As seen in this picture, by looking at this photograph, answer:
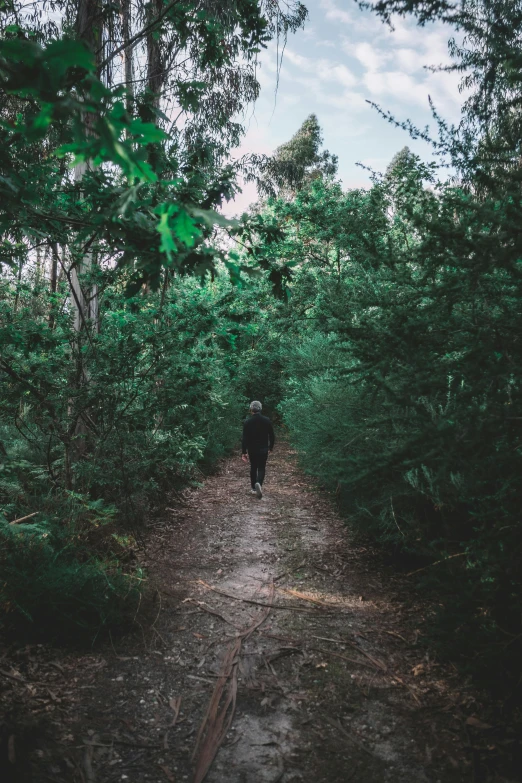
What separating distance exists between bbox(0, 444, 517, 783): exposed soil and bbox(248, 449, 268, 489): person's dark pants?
3872mm

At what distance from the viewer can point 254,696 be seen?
3.25 metres

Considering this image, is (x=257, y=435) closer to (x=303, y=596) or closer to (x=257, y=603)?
(x=303, y=596)

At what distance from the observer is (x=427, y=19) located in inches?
129

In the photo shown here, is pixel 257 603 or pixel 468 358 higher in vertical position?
pixel 468 358

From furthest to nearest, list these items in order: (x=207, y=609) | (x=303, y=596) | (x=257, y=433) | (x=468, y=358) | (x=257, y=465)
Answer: (x=257, y=465), (x=257, y=433), (x=303, y=596), (x=207, y=609), (x=468, y=358)

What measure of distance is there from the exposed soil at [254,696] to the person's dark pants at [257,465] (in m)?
3.87

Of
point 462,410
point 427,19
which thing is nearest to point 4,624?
point 462,410

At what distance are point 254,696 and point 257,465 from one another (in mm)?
6182

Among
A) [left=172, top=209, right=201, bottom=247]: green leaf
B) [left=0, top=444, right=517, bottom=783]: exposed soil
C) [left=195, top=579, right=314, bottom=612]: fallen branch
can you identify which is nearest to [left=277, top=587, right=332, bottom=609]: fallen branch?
[left=0, top=444, right=517, bottom=783]: exposed soil

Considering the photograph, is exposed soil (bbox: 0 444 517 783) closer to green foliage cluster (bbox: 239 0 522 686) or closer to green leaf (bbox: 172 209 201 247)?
green foliage cluster (bbox: 239 0 522 686)

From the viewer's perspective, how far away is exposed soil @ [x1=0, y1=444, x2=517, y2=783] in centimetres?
262

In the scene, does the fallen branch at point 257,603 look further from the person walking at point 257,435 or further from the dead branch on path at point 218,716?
the person walking at point 257,435

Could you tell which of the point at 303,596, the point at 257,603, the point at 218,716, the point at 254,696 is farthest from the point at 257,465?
the point at 218,716

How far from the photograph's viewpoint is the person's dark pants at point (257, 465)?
9.19 metres
